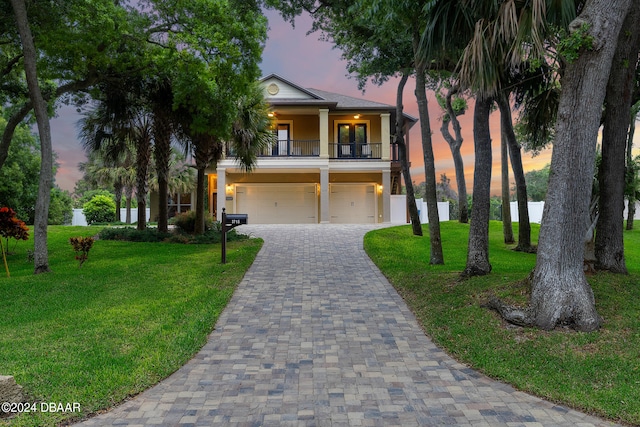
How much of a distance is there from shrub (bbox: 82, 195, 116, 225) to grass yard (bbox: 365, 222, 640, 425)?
86.3 feet

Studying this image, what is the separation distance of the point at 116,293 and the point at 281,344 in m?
3.80

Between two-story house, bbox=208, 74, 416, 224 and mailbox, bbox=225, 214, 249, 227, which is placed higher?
two-story house, bbox=208, 74, 416, 224

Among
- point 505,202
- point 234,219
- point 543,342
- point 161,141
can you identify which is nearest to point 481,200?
point 543,342

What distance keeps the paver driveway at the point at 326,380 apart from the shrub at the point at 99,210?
1004 inches

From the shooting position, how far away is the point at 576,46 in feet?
15.4

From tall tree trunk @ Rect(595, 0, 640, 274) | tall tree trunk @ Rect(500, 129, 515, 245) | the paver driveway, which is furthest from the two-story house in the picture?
the paver driveway

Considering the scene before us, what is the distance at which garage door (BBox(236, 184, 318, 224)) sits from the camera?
898 inches

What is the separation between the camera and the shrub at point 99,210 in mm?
27625

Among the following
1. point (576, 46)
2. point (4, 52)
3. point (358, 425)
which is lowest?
point (358, 425)

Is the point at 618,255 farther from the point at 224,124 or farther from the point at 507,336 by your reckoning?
the point at 224,124

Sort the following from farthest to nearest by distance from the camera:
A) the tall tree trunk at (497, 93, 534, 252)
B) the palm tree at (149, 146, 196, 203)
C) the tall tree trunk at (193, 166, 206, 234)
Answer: the palm tree at (149, 146, 196, 203) → the tall tree trunk at (193, 166, 206, 234) → the tall tree trunk at (497, 93, 534, 252)

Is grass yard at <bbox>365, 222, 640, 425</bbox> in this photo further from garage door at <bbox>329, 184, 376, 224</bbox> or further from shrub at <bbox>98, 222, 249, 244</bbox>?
garage door at <bbox>329, 184, 376, 224</bbox>

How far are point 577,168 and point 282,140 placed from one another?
17739mm

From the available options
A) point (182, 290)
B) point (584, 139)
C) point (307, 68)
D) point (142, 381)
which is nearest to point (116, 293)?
point (182, 290)
